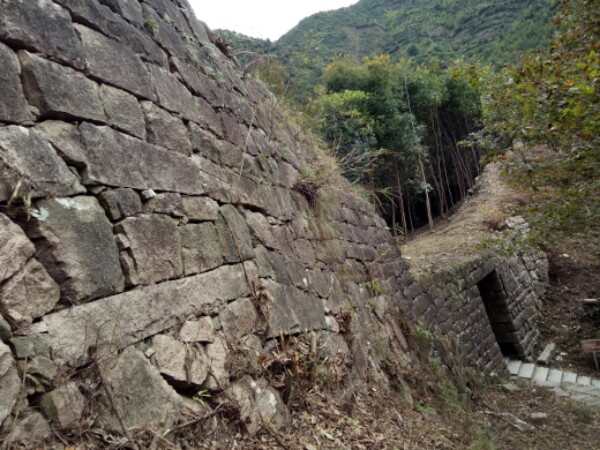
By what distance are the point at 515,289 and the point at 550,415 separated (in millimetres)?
4190

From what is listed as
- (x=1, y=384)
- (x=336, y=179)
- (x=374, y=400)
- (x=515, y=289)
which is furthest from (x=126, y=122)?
(x=515, y=289)

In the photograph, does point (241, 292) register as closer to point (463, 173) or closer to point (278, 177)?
point (278, 177)

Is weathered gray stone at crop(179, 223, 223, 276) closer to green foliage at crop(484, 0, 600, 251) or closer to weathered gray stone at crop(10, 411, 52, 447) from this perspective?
weathered gray stone at crop(10, 411, 52, 447)

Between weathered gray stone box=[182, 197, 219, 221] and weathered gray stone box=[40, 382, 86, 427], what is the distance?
122cm

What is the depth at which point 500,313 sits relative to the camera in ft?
31.3

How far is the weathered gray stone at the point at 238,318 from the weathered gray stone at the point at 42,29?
1.58 metres

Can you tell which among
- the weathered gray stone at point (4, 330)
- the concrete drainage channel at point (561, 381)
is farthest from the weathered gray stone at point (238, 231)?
the concrete drainage channel at point (561, 381)

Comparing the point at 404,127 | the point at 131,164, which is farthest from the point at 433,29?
the point at 131,164

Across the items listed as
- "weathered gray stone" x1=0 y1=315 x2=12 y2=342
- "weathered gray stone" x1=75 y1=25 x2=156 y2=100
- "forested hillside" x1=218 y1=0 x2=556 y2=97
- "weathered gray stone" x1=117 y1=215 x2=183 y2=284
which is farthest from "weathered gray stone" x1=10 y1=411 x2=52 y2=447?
"forested hillside" x1=218 y1=0 x2=556 y2=97

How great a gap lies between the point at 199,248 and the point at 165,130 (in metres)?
0.77

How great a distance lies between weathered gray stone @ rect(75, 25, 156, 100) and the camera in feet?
7.60

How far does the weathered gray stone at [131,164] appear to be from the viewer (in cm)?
211

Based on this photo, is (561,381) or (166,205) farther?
(561,381)

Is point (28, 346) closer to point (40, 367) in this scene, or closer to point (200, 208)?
point (40, 367)
